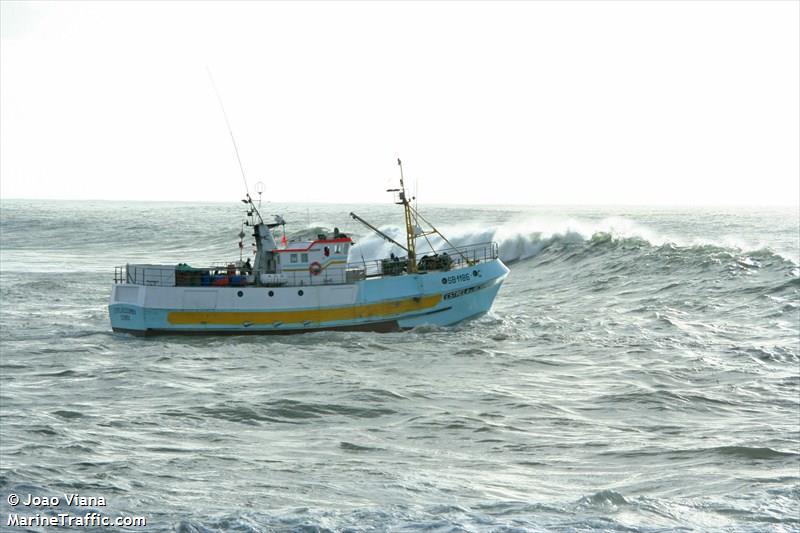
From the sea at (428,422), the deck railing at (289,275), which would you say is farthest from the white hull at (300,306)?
the sea at (428,422)

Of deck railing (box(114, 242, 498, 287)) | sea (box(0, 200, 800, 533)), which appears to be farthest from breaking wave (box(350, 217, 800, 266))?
deck railing (box(114, 242, 498, 287))

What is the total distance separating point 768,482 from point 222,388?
41.6ft

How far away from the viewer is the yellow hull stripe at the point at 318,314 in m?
31.5

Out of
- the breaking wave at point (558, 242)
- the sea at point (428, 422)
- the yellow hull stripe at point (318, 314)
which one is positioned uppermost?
the breaking wave at point (558, 242)

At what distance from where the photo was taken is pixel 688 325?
29969 millimetres

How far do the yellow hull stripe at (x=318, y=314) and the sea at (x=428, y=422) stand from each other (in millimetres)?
812

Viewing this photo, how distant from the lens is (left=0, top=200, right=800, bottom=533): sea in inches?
484

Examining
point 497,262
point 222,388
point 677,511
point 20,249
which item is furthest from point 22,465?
point 20,249

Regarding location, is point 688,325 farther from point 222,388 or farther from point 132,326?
point 132,326

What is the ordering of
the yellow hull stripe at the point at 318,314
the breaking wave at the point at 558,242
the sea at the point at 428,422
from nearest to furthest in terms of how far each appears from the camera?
1. the sea at the point at 428,422
2. the yellow hull stripe at the point at 318,314
3. the breaking wave at the point at 558,242

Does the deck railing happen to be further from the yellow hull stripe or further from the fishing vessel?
the yellow hull stripe

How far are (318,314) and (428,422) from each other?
46.2 feet

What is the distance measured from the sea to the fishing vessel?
79cm

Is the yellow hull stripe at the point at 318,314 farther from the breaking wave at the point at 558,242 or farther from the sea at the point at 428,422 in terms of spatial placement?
the breaking wave at the point at 558,242
